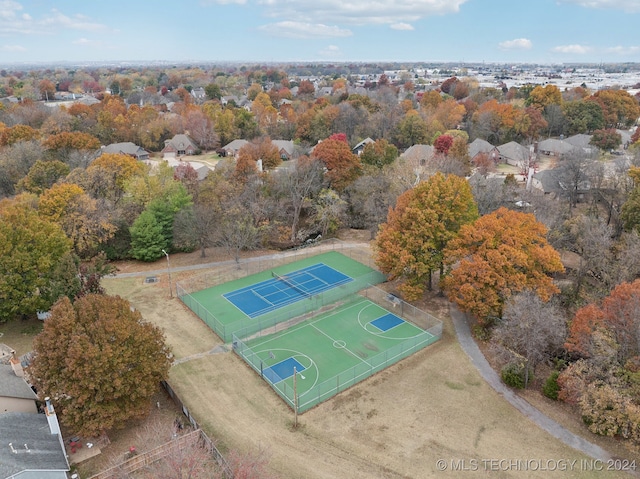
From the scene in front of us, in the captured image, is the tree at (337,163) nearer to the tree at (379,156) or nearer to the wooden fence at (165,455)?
the tree at (379,156)

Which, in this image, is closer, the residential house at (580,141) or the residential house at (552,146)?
the residential house at (580,141)

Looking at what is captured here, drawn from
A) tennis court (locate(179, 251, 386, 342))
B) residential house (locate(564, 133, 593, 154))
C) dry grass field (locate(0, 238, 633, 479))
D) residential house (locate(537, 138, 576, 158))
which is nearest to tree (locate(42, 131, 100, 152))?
tennis court (locate(179, 251, 386, 342))

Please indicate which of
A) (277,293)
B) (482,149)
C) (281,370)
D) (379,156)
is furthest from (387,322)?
(482,149)

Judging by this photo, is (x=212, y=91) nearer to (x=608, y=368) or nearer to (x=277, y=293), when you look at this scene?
(x=277, y=293)

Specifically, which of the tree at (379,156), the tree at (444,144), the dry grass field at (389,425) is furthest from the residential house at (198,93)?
the dry grass field at (389,425)

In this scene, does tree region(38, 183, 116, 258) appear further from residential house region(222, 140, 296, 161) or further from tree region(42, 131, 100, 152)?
residential house region(222, 140, 296, 161)

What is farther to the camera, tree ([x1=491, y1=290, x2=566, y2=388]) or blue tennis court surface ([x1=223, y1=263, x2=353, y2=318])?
blue tennis court surface ([x1=223, y1=263, x2=353, y2=318])
